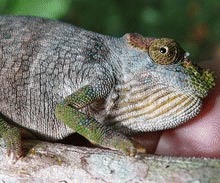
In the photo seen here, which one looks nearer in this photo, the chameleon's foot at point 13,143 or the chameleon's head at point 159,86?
the chameleon's foot at point 13,143

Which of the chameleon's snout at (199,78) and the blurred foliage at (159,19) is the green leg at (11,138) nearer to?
the chameleon's snout at (199,78)

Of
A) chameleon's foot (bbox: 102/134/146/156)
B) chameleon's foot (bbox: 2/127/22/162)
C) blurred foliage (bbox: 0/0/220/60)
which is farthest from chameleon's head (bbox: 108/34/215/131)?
blurred foliage (bbox: 0/0/220/60)

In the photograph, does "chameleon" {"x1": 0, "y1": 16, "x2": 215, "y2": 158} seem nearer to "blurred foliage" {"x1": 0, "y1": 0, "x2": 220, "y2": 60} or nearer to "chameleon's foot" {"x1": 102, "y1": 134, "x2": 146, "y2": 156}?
"chameleon's foot" {"x1": 102, "y1": 134, "x2": 146, "y2": 156}

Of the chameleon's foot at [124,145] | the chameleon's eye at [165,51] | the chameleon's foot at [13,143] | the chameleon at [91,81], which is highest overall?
the chameleon's eye at [165,51]

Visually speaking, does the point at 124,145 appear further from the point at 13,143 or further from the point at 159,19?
the point at 159,19

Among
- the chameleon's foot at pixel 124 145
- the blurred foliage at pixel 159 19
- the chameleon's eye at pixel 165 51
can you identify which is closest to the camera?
the chameleon's foot at pixel 124 145

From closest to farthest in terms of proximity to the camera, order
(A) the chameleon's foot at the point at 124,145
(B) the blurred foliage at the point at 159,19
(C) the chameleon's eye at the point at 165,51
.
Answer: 1. (A) the chameleon's foot at the point at 124,145
2. (C) the chameleon's eye at the point at 165,51
3. (B) the blurred foliage at the point at 159,19

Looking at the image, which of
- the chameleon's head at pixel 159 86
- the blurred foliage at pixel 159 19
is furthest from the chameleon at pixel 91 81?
the blurred foliage at pixel 159 19

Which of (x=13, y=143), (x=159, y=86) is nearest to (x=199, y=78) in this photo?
(x=159, y=86)
